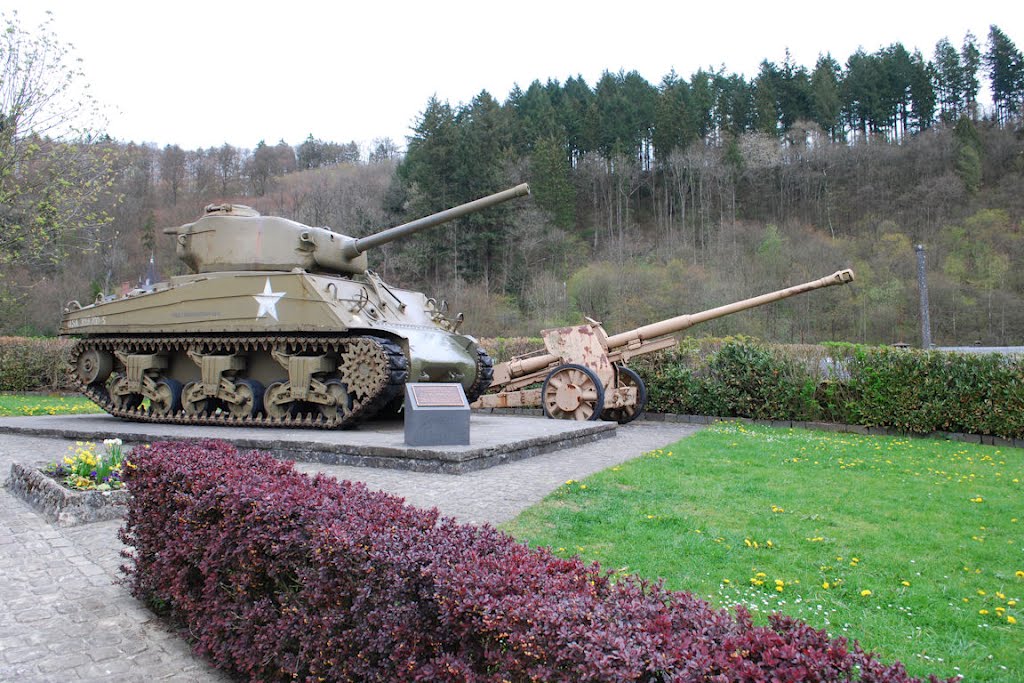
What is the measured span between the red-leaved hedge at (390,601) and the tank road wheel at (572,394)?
9.28 m

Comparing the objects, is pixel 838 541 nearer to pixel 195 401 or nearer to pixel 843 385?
pixel 843 385

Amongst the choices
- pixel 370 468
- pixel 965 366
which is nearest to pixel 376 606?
pixel 370 468

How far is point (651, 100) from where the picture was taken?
183 ft

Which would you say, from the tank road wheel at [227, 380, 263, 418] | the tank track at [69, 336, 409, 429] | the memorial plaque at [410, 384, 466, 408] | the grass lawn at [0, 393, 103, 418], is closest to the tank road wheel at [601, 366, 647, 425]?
the tank track at [69, 336, 409, 429]

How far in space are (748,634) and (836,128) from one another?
60182mm

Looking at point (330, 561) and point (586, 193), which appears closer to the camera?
point (330, 561)

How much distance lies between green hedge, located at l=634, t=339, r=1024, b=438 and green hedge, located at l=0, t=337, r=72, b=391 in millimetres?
18468

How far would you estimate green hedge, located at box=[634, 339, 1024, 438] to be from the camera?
1223cm

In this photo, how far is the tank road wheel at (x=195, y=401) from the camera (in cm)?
1199

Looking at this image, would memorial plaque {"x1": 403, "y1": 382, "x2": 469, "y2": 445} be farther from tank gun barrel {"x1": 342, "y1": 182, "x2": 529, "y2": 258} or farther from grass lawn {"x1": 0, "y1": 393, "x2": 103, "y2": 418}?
grass lawn {"x1": 0, "y1": 393, "x2": 103, "y2": 418}

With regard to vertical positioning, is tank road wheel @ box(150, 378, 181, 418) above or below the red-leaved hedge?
above

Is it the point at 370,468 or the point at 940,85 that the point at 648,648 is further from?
the point at 940,85

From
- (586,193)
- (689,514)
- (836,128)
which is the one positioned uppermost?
(836,128)

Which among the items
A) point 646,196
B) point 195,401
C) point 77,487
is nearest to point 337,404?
point 195,401
